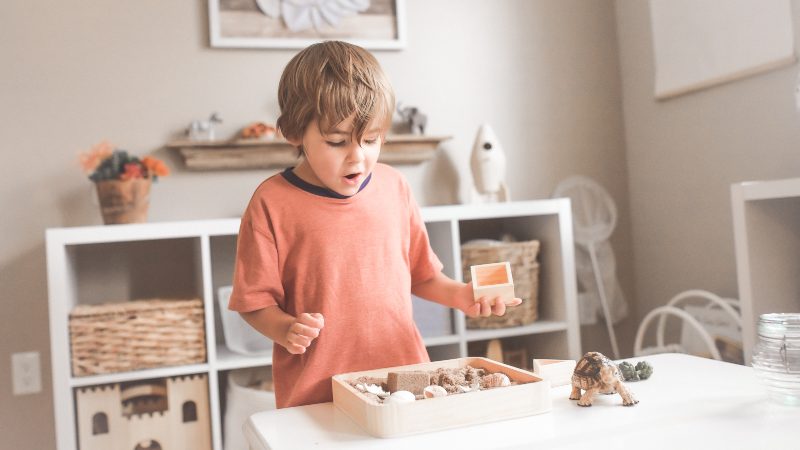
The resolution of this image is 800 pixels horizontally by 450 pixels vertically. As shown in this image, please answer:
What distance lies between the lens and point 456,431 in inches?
29.4

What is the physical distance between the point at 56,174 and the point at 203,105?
0.50 meters

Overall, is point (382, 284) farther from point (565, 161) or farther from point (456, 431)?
point (565, 161)

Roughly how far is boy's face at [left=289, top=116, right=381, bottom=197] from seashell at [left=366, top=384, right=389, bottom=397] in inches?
13.3

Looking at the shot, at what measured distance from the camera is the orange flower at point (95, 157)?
2.08m

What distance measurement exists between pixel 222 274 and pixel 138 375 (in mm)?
502

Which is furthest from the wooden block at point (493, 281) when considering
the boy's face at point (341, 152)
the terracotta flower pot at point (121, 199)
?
the terracotta flower pot at point (121, 199)

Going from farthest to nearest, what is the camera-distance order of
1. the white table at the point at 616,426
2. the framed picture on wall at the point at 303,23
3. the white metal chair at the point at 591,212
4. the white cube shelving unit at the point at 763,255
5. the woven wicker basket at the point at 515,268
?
the white metal chair at the point at 591,212
the framed picture on wall at the point at 303,23
the woven wicker basket at the point at 515,268
the white cube shelving unit at the point at 763,255
the white table at the point at 616,426

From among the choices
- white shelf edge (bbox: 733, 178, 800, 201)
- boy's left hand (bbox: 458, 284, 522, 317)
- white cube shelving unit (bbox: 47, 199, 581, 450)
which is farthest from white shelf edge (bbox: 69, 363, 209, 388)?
white shelf edge (bbox: 733, 178, 800, 201)

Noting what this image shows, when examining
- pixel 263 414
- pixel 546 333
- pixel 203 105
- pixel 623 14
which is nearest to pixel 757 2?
pixel 623 14

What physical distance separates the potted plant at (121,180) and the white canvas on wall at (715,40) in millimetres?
1687

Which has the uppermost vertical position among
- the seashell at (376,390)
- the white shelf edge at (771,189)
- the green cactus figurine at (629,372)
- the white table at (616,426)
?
the white shelf edge at (771,189)

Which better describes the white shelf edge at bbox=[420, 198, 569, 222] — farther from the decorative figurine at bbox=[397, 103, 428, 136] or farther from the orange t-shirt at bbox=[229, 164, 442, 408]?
the orange t-shirt at bbox=[229, 164, 442, 408]

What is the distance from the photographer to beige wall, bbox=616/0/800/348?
2.06 metres

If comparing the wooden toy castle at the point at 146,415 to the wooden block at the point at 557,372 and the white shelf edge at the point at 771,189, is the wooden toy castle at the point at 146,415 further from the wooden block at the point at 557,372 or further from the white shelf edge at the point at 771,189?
the white shelf edge at the point at 771,189
